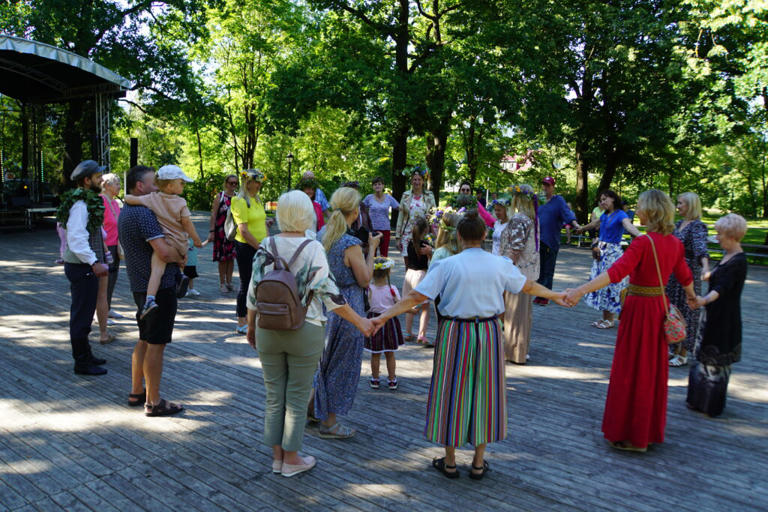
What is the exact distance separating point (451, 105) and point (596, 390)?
12594 mm

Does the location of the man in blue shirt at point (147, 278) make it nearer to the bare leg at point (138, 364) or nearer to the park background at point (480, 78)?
the bare leg at point (138, 364)

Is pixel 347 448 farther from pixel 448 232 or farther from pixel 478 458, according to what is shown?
pixel 448 232

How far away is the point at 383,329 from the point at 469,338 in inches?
68.3

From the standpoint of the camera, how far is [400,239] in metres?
9.73

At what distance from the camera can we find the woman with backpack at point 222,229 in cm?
891

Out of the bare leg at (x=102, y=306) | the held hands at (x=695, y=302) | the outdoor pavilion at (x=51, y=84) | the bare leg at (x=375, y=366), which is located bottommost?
the bare leg at (x=375, y=366)

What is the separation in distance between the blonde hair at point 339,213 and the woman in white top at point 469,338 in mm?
763

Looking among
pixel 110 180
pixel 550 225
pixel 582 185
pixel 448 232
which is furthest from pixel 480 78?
pixel 110 180

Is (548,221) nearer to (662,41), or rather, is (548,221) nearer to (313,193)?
(313,193)

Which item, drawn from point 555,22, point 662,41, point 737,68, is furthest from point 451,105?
point 737,68

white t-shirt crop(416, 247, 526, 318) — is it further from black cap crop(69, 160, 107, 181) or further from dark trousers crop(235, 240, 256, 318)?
dark trousers crop(235, 240, 256, 318)

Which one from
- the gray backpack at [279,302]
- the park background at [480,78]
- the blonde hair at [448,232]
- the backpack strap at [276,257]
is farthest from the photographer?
the park background at [480,78]

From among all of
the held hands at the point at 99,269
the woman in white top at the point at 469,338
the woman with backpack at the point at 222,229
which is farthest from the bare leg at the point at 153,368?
the woman with backpack at the point at 222,229

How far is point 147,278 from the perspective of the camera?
4.43 m
